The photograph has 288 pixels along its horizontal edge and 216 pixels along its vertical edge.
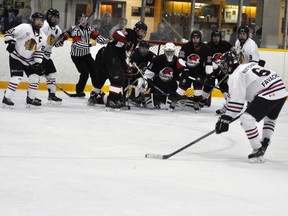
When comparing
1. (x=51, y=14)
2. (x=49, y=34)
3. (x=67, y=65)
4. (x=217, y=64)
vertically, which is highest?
(x=51, y=14)

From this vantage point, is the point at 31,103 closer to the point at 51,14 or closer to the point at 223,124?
the point at 51,14

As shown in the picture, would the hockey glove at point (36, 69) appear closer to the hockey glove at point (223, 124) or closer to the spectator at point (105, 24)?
the spectator at point (105, 24)

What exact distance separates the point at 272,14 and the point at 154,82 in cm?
305

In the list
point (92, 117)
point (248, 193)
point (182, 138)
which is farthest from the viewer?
point (92, 117)

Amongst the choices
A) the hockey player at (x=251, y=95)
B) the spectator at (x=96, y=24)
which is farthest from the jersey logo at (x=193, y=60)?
the hockey player at (x=251, y=95)

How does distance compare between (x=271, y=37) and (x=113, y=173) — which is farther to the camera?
(x=271, y=37)

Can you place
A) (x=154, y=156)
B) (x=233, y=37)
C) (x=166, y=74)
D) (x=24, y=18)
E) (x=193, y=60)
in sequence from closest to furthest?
(x=154, y=156) < (x=193, y=60) < (x=166, y=74) < (x=24, y=18) < (x=233, y=37)

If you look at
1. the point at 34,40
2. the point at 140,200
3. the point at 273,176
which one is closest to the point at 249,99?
the point at 273,176

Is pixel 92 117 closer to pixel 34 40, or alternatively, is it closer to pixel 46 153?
pixel 34 40

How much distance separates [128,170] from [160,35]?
265 inches

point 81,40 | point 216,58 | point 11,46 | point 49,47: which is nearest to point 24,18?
point 81,40

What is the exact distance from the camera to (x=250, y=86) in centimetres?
521

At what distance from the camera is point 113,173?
4.46 m

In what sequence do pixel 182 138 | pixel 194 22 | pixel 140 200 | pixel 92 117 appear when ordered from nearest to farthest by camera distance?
pixel 140 200 → pixel 182 138 → pixel 92 117 → pixel 194 22
